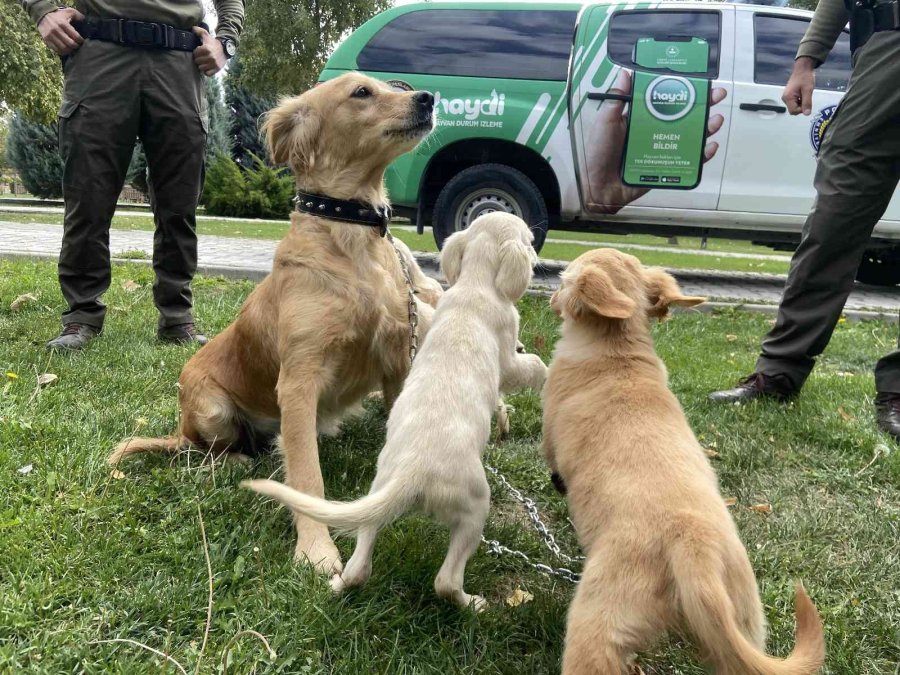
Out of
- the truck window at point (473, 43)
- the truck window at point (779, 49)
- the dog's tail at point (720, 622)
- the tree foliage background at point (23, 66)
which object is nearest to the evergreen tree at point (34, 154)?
the tree foliage background at point (23, 66)

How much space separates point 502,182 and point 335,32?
22.8 metres

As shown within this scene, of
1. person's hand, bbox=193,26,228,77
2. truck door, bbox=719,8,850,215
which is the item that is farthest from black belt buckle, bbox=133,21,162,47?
truck door, bbox=719,8,850,215

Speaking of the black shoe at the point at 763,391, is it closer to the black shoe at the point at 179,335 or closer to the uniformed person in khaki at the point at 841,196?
the uniformed person in khaki at the point at 841,196

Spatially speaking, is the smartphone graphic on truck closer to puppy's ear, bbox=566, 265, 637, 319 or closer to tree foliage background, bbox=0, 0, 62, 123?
puppy's ear, bbox=566, 265, 637, 319

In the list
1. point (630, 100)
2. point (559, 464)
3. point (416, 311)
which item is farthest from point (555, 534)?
point (630, 100)

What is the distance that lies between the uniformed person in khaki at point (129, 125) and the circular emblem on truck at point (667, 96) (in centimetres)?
442

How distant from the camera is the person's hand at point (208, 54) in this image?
423 centimetres

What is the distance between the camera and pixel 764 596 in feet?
6.53

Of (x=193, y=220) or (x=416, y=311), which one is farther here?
(x=193, y=220)

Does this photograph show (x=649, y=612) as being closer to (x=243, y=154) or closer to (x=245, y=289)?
(x=245, y=289)

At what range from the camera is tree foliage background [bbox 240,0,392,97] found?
79.8ft

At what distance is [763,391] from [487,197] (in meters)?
4.09

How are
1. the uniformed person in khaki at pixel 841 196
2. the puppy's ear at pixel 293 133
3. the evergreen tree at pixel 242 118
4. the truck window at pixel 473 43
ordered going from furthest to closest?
1. the evergreen tree at pixel 242 118
2. the truck window at pixel 473 43
3. the uniformed person in khaki at pixel 841 196
4. the puppy's ear at pixel 293 133

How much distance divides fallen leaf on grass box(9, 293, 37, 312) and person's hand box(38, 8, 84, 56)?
7.33 ft
